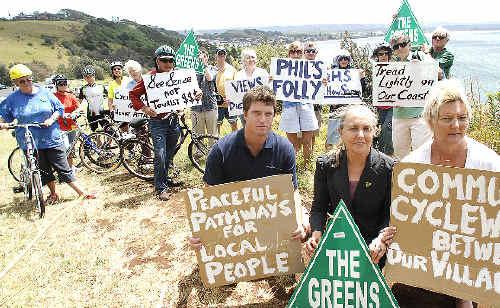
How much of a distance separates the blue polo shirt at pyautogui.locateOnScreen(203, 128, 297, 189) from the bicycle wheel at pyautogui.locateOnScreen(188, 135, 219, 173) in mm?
3368

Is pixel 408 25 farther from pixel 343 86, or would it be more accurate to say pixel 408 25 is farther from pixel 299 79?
pixel 299 79

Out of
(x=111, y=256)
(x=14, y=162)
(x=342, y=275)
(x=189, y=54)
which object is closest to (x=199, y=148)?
(x=189, y=54)

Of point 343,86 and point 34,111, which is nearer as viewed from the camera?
point 34,111

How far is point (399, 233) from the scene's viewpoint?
264 centimetres

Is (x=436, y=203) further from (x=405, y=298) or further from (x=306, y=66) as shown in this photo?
(x=306, y=66)

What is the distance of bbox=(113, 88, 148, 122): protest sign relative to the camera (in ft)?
25.2

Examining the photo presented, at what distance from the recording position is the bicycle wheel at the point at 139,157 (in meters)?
7.23

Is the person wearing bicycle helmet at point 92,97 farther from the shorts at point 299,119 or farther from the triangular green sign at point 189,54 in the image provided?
the shorts at point 299,119

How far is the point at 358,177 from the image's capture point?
3.04 metres

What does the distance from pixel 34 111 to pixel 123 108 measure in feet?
6.92

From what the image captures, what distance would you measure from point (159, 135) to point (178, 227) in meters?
1.61

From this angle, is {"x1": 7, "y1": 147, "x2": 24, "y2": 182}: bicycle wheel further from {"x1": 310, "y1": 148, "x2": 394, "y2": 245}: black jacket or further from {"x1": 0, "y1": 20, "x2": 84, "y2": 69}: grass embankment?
{"x1": 0, "y1": 20, "x2": 84, "y2": 69}: grass embankment

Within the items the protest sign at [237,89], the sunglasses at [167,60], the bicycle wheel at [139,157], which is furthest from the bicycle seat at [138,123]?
the protest sign at [237,89]

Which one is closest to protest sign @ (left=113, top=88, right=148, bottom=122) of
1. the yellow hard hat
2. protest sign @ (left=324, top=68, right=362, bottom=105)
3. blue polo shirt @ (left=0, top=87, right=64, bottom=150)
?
blue polo shirt @ (left=0, top=87, right=64, bottom=150)
